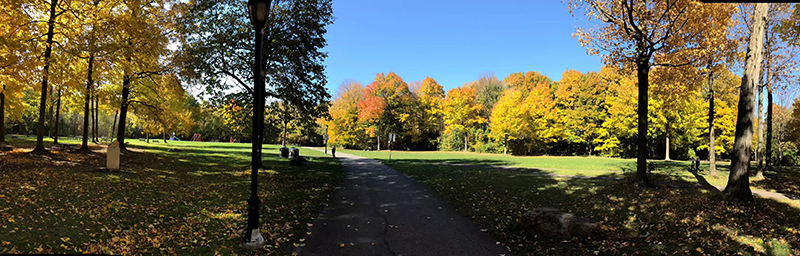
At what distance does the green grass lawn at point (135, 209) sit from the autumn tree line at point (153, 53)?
11.0 ft

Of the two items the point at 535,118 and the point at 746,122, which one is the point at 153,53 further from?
the point at 535,118

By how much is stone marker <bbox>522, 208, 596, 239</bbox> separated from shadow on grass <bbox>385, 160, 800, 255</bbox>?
0.50ft

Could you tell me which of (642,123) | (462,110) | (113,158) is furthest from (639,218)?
(462,110)

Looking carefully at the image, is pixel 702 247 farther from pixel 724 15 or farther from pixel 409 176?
pixel 409 176

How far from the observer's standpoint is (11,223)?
17.9 ft

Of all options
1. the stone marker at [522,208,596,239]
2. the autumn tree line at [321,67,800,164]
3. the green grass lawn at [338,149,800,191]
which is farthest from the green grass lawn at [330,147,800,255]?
the autumn tree line at [321,67,800,164]

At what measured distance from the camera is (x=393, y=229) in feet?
24.4

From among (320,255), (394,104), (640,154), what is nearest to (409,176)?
(640,154)

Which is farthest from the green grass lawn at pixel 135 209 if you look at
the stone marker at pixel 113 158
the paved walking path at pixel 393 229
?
the paved walking path at pixel 393 229

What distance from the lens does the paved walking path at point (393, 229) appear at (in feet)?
20.7

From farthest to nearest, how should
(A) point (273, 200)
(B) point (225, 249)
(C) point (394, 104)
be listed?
1. (C) point (394, 104)
2. (A) point (273, 200)
3. (B) point (225, 249)

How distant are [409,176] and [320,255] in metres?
10.1

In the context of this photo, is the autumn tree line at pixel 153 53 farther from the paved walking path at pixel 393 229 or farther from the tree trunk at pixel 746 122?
the tree trunk at pixel 746 122

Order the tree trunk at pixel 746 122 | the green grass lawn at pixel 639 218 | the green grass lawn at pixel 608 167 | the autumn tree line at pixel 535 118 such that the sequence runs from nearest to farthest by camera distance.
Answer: the green grass lawn at pixel 639 218 → the tree trunk at pixel 746 122 → the green grass lawn at pixel 608 167 → the autumn tree line at pixel 535 118
